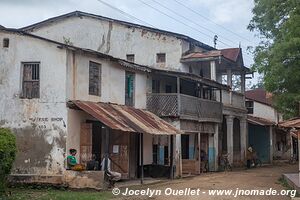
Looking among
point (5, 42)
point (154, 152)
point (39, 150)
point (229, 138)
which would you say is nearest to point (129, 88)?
point (154, 152)

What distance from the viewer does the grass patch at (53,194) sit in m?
14.4

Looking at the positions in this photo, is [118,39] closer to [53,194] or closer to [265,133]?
[53,194]

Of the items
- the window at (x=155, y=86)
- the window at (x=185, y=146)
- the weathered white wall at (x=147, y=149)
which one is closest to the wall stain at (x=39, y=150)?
the weathered white wall at (x=147, y=149)

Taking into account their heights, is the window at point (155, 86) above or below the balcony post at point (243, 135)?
above

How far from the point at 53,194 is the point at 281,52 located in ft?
33.3

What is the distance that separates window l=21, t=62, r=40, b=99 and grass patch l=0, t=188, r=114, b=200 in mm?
3743

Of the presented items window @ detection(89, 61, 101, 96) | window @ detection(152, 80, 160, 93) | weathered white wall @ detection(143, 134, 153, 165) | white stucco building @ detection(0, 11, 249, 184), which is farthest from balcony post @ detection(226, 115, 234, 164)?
window @ detection(89, 61, 101, 96)

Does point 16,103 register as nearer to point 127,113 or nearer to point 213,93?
point 127,113

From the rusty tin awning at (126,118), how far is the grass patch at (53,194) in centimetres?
246

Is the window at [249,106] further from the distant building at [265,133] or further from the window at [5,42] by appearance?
the window at [5,42]

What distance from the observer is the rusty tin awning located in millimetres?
17391

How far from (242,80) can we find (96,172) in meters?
19.2

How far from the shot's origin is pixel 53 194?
15445 millimetres

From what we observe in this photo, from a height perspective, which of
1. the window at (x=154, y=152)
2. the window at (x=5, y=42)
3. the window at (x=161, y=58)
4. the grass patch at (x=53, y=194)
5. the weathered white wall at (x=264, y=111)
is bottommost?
the grass patch at (x=53, y=194)
